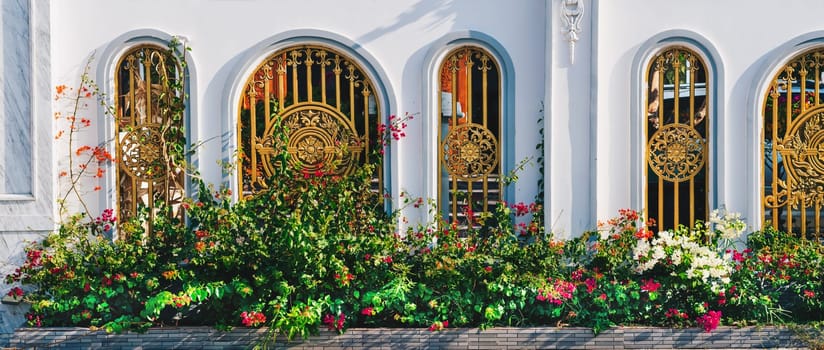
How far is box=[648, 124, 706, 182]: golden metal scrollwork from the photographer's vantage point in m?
8.50

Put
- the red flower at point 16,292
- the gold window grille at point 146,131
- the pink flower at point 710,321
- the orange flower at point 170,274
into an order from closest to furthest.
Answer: the pink flower at point 710,321 < the orange flower at point 170,274 < the red flower at point 16,292 < the gold window grille at point 146,131

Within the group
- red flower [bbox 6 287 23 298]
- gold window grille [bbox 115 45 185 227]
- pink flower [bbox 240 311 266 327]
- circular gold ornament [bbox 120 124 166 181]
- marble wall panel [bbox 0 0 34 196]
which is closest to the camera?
pink flower [bbox 240 311 266 327]

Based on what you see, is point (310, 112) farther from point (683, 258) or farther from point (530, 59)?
point (683, 258)

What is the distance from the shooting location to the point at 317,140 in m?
8.56

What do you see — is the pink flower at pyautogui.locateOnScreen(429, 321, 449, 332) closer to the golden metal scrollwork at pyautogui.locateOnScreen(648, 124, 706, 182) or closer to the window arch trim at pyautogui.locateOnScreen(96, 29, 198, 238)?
the golden metal scrollwork at pyautogui.locateOnScreen(648, 124, 706, 182)

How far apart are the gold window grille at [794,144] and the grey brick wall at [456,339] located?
4.52 feet

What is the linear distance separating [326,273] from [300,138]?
1550 millimetres

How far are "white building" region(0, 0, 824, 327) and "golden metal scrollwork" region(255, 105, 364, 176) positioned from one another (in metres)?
0.02

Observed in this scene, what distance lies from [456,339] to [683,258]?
2.05 meters

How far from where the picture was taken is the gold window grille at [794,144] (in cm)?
846

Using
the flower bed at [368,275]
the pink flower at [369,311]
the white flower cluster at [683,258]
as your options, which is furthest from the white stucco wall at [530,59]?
the pink flower at [369,311]

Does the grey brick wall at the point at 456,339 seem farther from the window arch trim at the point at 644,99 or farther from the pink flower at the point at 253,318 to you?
the window arch trim at the point at 644,99

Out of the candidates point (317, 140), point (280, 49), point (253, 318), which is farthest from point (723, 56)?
point (253, 318)

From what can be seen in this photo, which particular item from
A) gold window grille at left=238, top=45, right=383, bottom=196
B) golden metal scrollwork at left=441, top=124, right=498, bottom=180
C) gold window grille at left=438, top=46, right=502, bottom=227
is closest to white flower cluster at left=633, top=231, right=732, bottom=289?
gold window grille at left=438, top=46, right=502, bottom=227
